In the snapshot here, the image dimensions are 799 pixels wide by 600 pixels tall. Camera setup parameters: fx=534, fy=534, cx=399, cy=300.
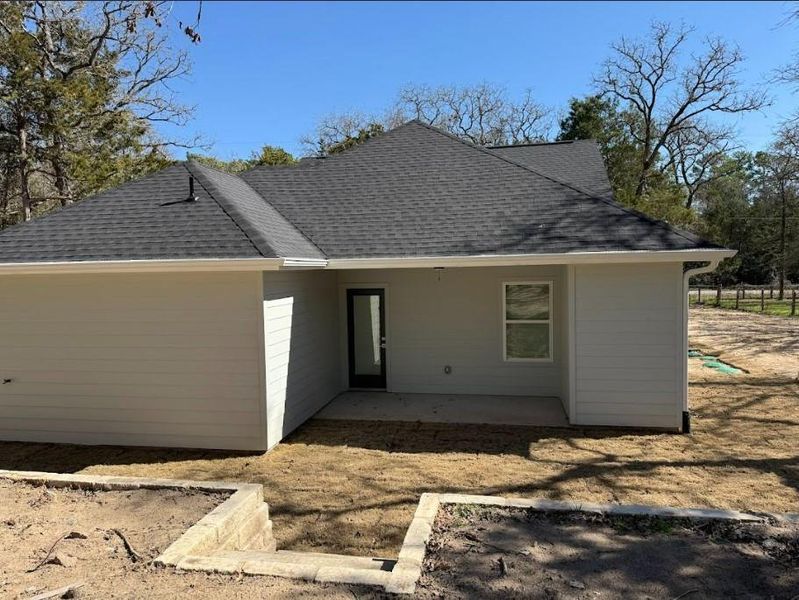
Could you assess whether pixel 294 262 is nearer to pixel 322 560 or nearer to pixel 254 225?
pixel 254 225

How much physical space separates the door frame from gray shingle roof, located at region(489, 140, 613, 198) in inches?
153

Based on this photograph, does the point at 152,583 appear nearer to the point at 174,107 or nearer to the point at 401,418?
the point at 401,418

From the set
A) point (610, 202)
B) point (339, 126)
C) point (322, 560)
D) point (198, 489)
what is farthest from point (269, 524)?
point (339, 126)

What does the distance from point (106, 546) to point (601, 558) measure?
3438 millimetres

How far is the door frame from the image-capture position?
9.99 meters

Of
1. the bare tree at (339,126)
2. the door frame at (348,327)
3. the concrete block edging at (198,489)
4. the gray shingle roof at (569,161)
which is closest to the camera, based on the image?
the concrete block edging at (198,489)

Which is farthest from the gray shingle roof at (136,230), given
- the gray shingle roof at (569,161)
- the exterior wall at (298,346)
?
the gray shingle roof at (569,161)

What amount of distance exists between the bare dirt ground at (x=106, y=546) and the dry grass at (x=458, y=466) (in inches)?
44.1

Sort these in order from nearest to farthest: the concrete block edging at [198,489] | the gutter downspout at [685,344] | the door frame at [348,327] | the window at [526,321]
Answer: the concrete block edging at [198,489]
the gutter downspout at [685,344]
the window at [526,321]
the door frame at [348,327]

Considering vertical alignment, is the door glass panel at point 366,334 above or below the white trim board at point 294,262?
below

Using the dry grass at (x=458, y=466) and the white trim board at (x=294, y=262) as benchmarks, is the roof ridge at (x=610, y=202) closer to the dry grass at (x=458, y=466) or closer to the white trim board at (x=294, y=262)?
the white trim board at (x=294, y=262)

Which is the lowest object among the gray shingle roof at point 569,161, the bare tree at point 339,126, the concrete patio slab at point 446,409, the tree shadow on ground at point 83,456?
the tree shadow on ground at point 83,456

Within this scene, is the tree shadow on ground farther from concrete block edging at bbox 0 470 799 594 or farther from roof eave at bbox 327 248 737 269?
roof eave at bbox 327 248 737 269

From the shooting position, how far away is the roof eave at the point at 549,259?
22.7 ft
